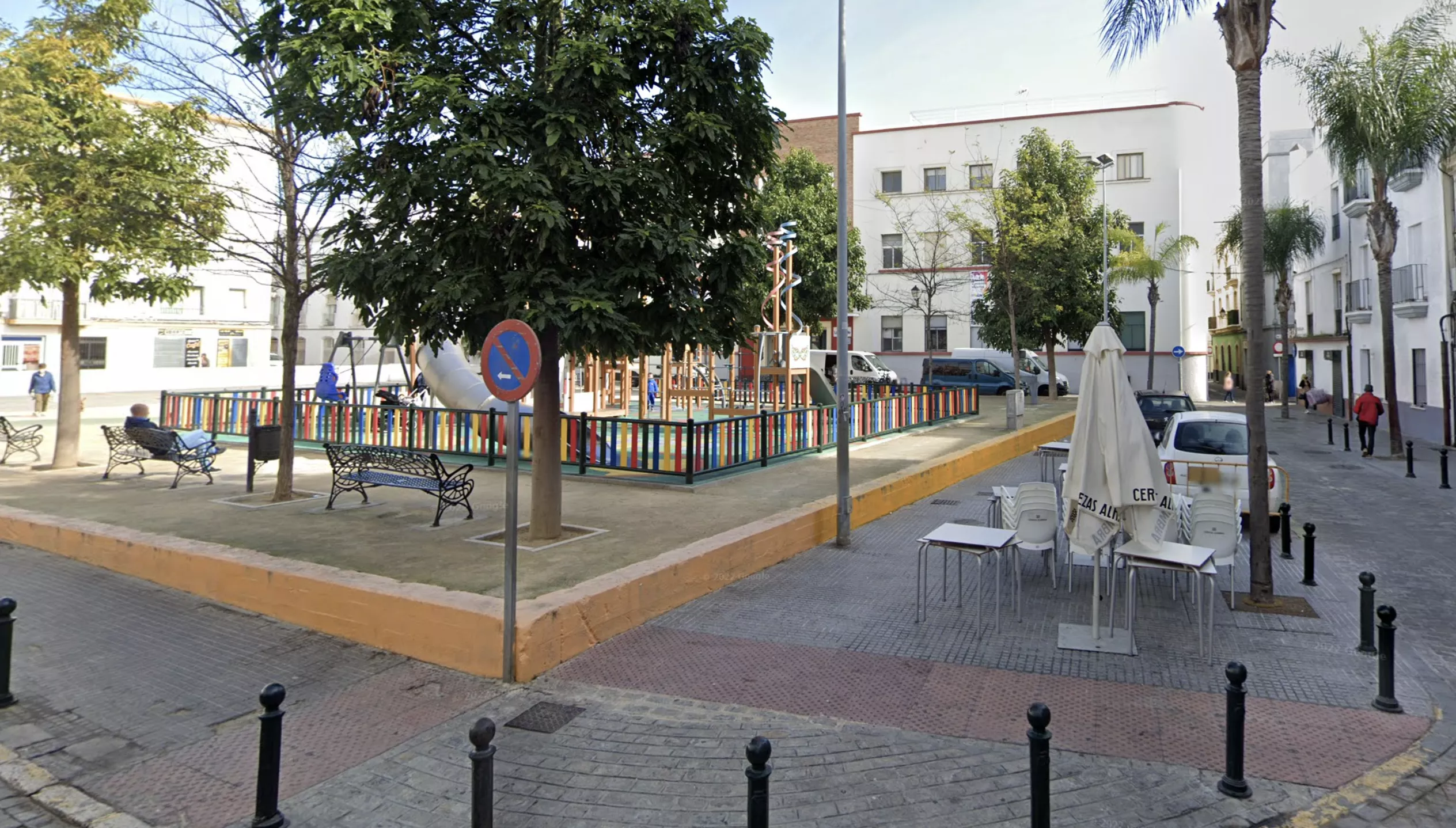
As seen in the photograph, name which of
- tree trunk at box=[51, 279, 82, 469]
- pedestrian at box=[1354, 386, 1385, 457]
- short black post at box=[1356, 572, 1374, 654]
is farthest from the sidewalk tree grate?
pedestrian at box=[1354, 386, 1385, 457]

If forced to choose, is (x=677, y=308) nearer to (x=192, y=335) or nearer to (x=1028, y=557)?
(x=1028, y=557)

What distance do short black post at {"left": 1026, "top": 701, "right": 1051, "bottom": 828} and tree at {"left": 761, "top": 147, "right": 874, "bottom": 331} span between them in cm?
3340

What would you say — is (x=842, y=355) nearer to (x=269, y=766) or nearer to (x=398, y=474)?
(x=398, y=474)

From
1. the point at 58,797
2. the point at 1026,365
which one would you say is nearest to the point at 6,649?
the point at 58,797

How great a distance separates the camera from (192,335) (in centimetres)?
4556

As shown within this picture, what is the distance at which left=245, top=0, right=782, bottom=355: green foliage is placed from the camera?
7895mm

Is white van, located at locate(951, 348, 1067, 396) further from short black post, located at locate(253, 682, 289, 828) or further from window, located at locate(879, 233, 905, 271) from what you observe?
short black post, located at locate(253, 682, 289, 828)

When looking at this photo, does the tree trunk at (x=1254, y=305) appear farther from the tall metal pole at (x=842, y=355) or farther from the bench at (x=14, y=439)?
the bench at (x=14, y=439)

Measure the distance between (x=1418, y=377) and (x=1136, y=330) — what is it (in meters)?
15.8

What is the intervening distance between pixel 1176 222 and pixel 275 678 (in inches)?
1698

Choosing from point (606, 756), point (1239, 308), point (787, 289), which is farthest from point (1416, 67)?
point (1239, 308)

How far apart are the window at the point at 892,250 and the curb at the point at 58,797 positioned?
42.9 meters

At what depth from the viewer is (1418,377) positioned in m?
26.7

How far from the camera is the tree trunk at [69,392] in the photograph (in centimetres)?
1420
